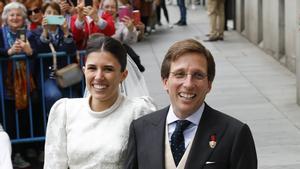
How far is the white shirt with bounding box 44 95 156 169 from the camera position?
4.02m

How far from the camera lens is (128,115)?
4102 mm

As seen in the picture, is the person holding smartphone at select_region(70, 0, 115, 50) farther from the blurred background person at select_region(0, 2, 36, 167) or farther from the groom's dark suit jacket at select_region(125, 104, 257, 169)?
the groom's dark suit jacket at select_region(125, 104, 257, 169)

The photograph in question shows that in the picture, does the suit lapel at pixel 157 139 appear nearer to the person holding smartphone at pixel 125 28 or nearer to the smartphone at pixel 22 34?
the person holding smartphone at pixel 125 28

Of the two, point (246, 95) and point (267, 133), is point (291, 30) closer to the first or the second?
point (246, 95)

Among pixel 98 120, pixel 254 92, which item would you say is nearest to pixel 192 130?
pixel 98 120

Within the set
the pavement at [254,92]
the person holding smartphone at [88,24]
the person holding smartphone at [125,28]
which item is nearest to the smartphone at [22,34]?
the person holding smartphone at [88,24]

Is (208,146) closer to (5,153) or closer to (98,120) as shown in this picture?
(98,120)

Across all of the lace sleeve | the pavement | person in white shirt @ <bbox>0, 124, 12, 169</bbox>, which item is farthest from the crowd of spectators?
the lace sleeve

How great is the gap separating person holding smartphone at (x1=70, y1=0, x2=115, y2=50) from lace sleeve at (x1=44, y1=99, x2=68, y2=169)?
11.6ft

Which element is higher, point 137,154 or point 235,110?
point 137,154

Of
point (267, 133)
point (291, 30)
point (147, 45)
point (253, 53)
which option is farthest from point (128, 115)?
point (147, 45)

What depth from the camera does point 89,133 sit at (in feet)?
13.3

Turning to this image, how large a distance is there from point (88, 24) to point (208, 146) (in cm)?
451

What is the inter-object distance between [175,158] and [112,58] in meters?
0.72
